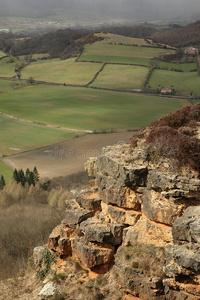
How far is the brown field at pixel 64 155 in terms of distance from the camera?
2751 inches

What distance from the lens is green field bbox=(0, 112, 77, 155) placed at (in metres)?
85.6

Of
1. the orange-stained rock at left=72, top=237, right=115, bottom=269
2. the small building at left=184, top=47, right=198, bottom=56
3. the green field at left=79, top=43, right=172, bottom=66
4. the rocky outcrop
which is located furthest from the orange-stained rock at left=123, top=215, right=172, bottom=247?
the small building at left=184, top=47, right=198, bottom=56

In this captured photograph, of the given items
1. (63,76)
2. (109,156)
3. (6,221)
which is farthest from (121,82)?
(109,156)

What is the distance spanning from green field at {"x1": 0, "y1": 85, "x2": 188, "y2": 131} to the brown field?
1154 cm

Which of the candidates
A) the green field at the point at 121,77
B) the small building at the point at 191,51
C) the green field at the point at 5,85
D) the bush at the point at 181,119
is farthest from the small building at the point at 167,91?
the bush at the point at 181,119

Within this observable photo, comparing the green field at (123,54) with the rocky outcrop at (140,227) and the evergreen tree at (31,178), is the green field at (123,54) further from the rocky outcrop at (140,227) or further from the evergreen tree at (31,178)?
the rocky outcrop at (140,227)

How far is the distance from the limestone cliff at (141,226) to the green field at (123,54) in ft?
514

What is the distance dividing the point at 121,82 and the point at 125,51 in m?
47.2

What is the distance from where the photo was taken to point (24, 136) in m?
93.0

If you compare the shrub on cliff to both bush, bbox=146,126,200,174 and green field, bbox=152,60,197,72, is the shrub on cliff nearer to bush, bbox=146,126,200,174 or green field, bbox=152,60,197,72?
bush, bbox=146,126,200,174

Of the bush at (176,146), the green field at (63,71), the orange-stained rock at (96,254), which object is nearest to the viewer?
the bush at (176,146)

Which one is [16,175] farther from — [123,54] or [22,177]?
[123,54]

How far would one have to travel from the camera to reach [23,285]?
2050 cm

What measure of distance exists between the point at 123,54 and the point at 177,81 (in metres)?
50.6
